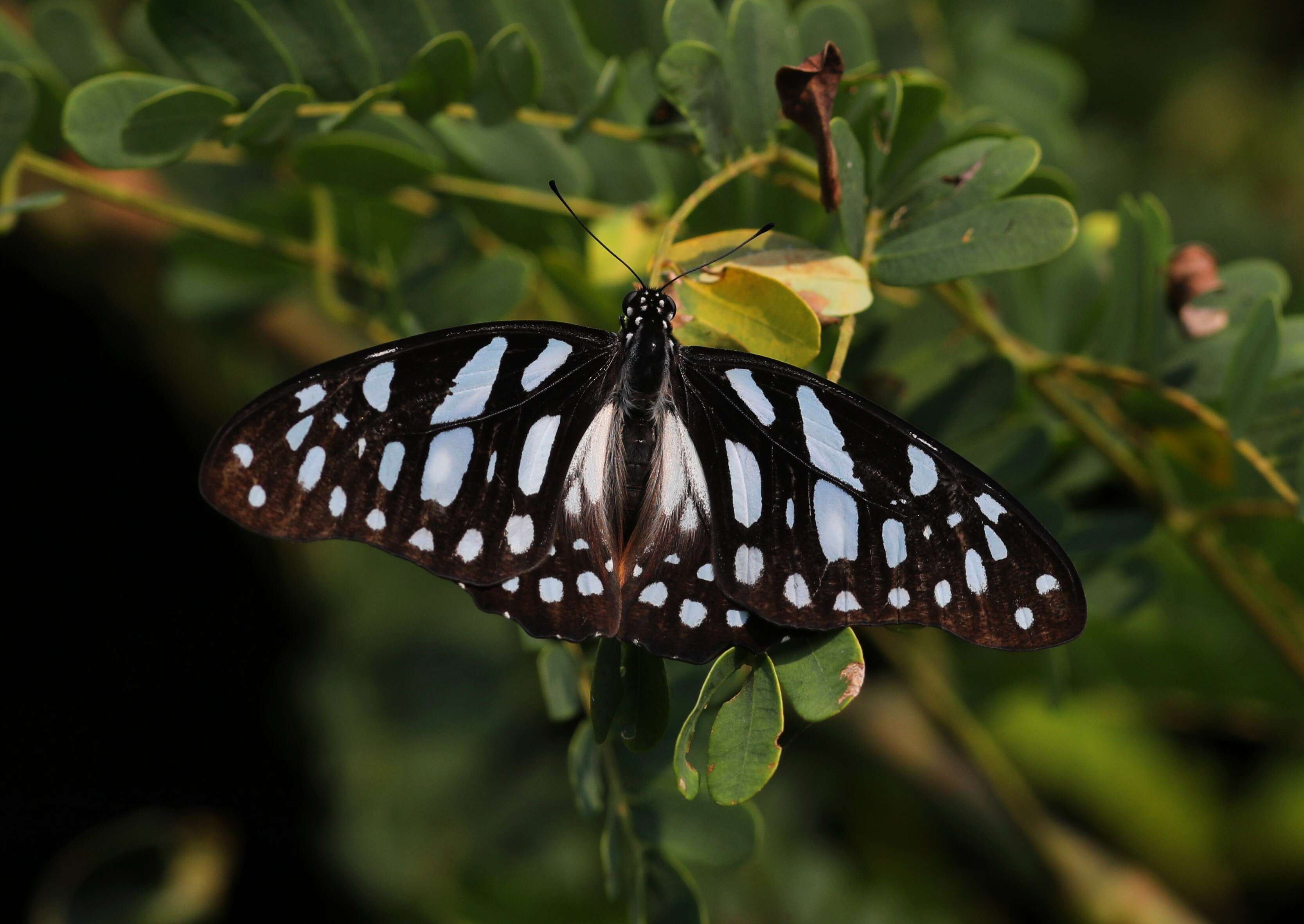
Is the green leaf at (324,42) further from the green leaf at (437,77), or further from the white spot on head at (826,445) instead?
the white spot on head at (826,445)

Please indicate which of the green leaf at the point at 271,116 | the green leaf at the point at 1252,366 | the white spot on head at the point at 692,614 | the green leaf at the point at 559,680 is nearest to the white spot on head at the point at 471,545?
the green leaf at the point at 559,680

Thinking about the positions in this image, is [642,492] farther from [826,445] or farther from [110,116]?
[110,116]

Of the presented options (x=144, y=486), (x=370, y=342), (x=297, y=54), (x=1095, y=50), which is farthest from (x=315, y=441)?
(x=1095, y=50)

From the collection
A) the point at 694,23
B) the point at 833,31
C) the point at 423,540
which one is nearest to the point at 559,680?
the point at 423,540

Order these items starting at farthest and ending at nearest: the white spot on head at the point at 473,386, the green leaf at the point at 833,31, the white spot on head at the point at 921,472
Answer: the green leaf at the point at 833,31 < the white spot on head at the point at 473,386 < the white spot on head at the point at 921,472

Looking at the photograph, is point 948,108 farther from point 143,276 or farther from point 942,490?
point 143,276

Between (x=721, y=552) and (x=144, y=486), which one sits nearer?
(x=721, y=552)

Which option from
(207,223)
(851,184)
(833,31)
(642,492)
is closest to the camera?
(851,184)
